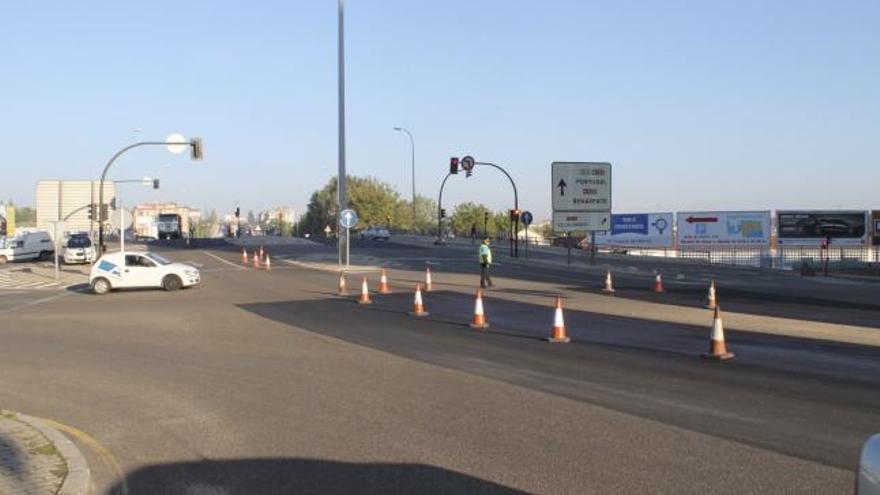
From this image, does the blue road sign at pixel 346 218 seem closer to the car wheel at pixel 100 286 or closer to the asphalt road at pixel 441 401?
the car wheel at pixel 100 286

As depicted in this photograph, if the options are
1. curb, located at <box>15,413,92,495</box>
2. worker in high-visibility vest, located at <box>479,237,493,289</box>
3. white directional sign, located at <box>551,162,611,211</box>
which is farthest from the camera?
white directional sign, located at <box>551,162,611,211</box>

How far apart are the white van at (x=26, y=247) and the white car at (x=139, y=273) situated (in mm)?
28169

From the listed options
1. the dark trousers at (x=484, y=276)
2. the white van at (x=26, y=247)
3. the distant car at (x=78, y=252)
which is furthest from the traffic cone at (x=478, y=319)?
the white van at (x=26, y=247)

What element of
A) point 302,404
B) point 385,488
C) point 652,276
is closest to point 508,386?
point 302,404

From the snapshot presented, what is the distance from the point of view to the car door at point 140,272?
28.3 m

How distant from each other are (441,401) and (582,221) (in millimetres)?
34830

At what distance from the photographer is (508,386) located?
388 inches

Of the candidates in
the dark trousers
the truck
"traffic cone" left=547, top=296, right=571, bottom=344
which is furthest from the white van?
"traffic cone" left=547, top=296, right=571, bottom=344

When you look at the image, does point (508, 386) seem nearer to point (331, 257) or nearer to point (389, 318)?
point (389, 318)

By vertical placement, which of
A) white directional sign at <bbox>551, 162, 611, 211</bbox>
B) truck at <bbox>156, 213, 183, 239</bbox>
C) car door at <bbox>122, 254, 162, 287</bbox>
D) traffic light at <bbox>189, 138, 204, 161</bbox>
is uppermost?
traffic light at <bbox>189, 138, 204, 161</bbox>

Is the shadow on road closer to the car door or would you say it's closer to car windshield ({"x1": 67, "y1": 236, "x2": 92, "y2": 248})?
the car door

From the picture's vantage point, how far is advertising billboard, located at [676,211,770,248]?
6144cm

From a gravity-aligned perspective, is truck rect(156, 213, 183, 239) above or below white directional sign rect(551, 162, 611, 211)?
below

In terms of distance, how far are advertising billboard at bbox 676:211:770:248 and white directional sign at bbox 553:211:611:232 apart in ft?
68.6
